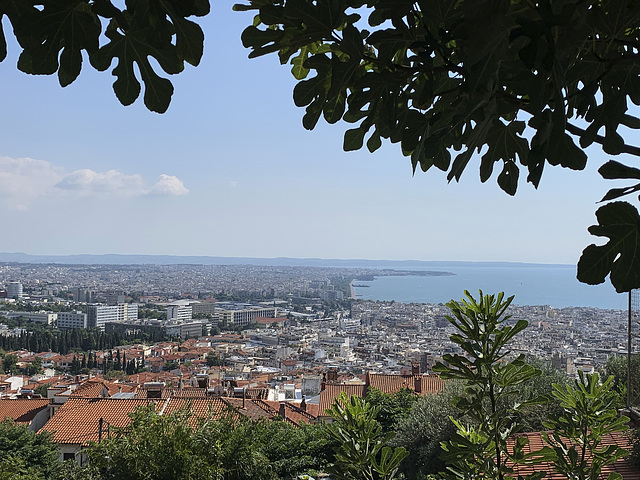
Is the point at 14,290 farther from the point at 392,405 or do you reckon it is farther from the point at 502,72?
the point at 502,72

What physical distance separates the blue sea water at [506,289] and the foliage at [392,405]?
19831 mm

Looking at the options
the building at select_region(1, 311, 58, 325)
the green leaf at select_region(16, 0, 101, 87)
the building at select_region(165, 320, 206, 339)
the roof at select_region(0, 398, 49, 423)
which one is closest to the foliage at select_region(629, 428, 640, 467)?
the green leaf at select_region(16, 0, 101, 87)

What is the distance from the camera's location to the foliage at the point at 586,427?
1.24 metres

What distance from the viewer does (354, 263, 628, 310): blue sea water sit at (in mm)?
61312

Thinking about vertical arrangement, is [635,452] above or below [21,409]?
above

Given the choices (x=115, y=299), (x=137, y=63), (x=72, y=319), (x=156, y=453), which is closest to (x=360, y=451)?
(x=137, y=63)

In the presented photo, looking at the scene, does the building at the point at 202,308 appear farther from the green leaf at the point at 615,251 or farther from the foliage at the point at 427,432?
the green leaf at the point at 615,251

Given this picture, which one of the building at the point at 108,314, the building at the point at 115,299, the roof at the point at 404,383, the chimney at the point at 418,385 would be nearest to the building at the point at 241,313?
the building at the point at 108,314

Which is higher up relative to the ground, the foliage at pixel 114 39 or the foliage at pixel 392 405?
the foliage at pixel 114 39

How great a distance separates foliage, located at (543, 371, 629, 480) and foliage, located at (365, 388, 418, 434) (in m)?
10.9

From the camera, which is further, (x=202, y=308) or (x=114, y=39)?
(x=202, y=308)

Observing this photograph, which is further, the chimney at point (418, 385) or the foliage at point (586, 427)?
the chimney at point (418, 385)

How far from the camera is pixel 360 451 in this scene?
1357 millimetres

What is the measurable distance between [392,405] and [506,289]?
168 feet
